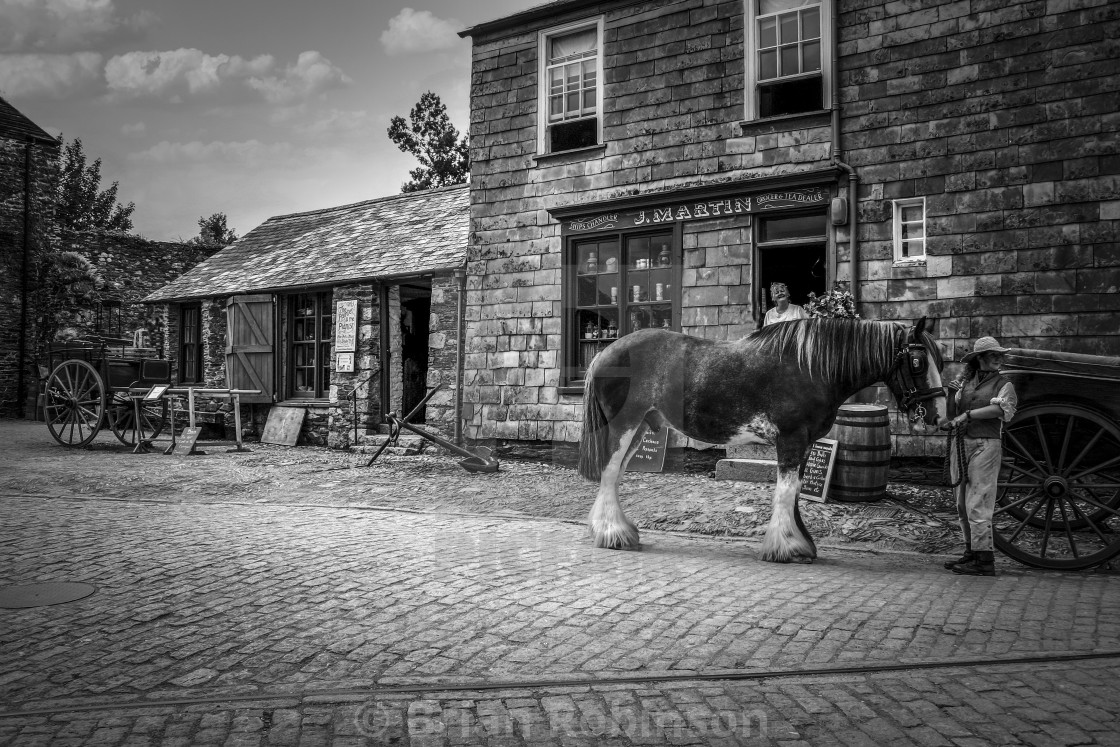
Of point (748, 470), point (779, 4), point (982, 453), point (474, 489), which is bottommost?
point (474, 489)

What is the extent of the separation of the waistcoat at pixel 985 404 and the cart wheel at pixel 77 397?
1386 centimetres

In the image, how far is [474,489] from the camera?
9.58 meters

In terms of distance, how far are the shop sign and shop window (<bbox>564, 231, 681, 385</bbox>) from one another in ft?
0.70

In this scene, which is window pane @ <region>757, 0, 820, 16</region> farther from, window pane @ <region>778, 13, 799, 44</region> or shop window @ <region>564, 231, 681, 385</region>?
shop window @ <region>564, 231, 681, 385</region>

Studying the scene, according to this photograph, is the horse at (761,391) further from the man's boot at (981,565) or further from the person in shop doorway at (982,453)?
the man's boot at (981,565)

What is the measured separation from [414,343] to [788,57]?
9.53 meters

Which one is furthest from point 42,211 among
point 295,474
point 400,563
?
point 400,563

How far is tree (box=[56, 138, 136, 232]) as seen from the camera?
38.5 meters

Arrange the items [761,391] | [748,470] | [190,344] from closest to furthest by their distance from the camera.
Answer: [761,391] < [748,470] < [190,344]

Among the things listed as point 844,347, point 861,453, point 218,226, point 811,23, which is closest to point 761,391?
point 844,347

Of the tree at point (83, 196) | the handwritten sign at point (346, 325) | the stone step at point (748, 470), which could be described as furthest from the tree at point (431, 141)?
the stone step at point (748, 470)

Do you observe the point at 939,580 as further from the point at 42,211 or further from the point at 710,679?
the point at 42,211

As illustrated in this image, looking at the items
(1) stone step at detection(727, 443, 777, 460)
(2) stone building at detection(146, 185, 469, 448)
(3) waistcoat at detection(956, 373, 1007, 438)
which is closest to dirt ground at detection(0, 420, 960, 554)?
(1) stone step at detection(727, 443, 777, 460)

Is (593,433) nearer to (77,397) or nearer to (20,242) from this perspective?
(77,397)
